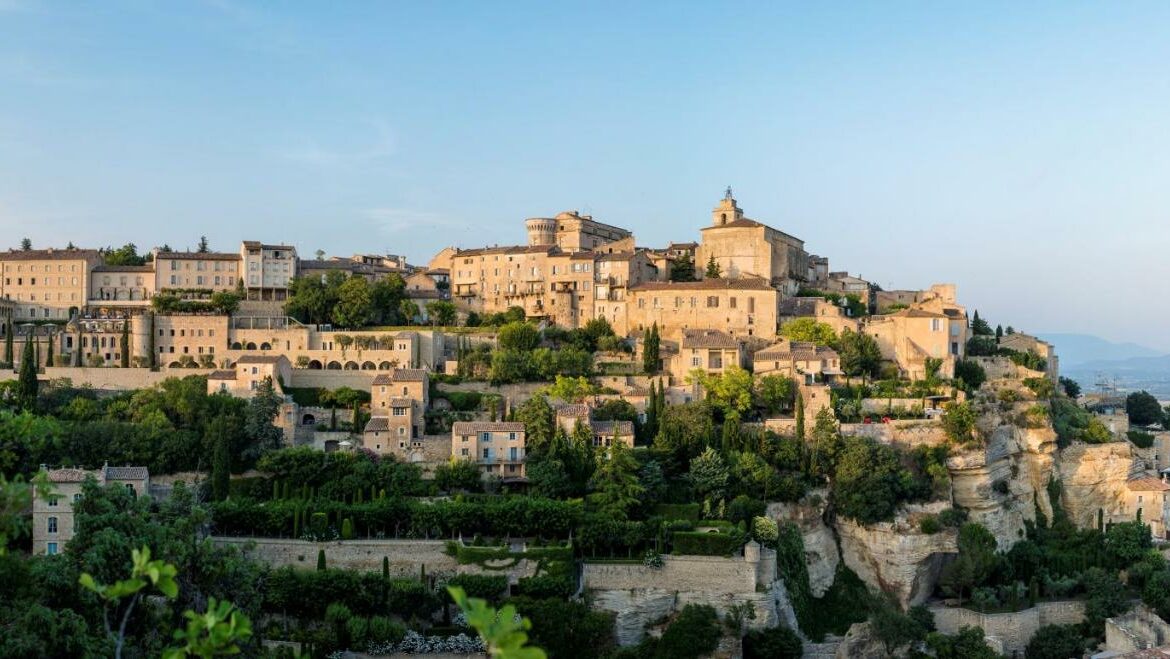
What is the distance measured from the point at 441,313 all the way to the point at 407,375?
516 inches

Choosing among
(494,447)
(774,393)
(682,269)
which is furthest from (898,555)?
(682,269)

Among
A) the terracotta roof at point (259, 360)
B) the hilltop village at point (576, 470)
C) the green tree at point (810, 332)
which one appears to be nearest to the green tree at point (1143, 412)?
the hilltop village at point (576, 470)

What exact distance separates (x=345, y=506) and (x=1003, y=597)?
2331 cm

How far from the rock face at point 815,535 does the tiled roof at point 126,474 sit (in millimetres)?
21804

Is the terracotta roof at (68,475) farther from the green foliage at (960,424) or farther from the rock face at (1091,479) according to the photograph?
the rock face at (1091,479)

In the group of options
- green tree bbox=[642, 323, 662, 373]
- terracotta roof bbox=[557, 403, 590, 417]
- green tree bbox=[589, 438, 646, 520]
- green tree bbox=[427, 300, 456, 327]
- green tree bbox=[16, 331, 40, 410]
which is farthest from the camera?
green tree bbox=[427, 300, 456, 327]

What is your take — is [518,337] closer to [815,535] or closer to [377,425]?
[377,425]

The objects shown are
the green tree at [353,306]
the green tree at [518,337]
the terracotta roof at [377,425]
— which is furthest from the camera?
the green tree at [353,306]

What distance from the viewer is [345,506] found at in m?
37.9

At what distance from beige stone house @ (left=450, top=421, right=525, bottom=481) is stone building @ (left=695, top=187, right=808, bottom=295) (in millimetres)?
21958

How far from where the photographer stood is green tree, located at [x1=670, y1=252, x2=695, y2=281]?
209 feet

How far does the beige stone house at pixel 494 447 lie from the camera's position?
41938 millimetres

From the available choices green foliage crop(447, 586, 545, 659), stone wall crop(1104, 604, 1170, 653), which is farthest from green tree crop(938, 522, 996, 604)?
green foliage crop(447, 586, 545, 659)

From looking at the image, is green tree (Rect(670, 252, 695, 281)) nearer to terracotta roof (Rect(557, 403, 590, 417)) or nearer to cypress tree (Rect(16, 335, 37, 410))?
terracotta roof (Rect(557, 403, 590, 417))
